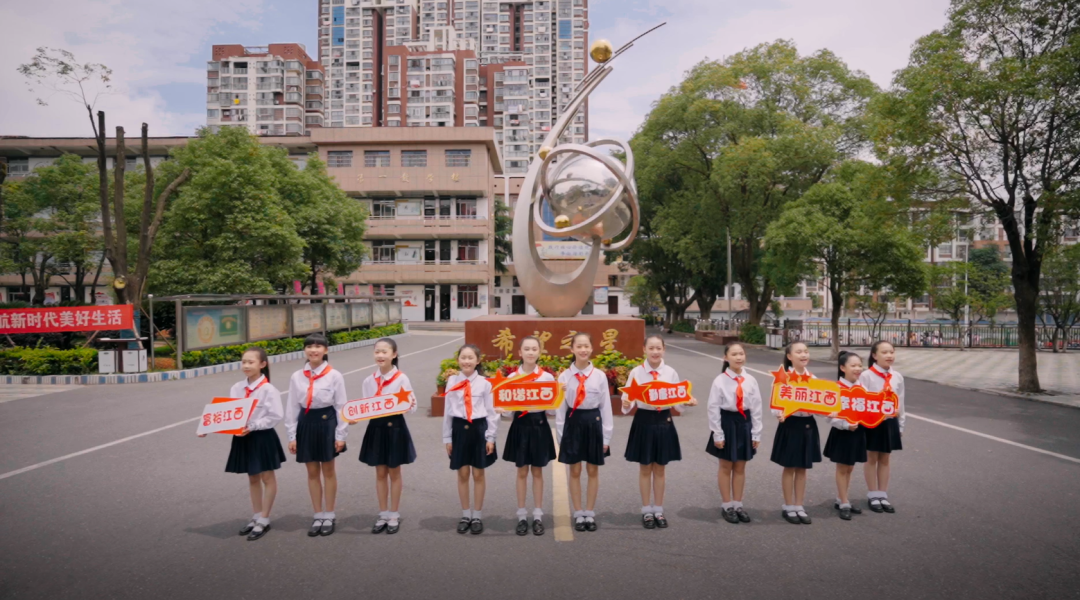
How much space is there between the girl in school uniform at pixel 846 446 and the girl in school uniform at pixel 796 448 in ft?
0.87

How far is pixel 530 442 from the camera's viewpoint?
4.27 meters

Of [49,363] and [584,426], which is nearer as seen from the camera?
[584,426]

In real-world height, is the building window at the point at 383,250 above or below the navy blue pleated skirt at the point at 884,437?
above

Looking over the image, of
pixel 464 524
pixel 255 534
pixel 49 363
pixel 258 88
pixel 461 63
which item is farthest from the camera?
pixel 461 63

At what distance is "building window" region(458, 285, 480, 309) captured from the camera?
39.1 metres

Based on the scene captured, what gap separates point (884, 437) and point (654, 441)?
187cm

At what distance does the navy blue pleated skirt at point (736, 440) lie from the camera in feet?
14.3

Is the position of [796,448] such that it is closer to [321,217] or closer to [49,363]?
[49,363]

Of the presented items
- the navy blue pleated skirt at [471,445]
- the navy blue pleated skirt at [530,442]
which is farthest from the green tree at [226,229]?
the navy blue pleated skirt at [530,442]

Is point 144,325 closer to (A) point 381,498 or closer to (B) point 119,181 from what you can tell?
(B) point 119,181

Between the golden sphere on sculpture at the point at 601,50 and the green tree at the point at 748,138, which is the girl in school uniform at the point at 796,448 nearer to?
the golden sphere on sculpture at the point at 601,50

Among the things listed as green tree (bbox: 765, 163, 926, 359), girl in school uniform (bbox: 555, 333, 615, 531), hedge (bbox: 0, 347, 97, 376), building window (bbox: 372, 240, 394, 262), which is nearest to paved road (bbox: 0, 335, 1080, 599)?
girl in school uniform (bbox: 555, 333, 615, 531)

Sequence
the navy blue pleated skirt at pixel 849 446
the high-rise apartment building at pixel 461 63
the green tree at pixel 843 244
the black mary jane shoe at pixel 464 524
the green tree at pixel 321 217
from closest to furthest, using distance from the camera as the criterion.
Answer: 1. the black mary jane shoe at pixel 464 524
2. the navy blue pleated skirt at pixel 849 446
3. the green tree at pixel 843 244
4. the green tree at pixel 321 217
5. the high-rise apartment building at pixel 461 63

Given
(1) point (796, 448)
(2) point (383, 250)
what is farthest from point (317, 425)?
(2) point (383, 250)
